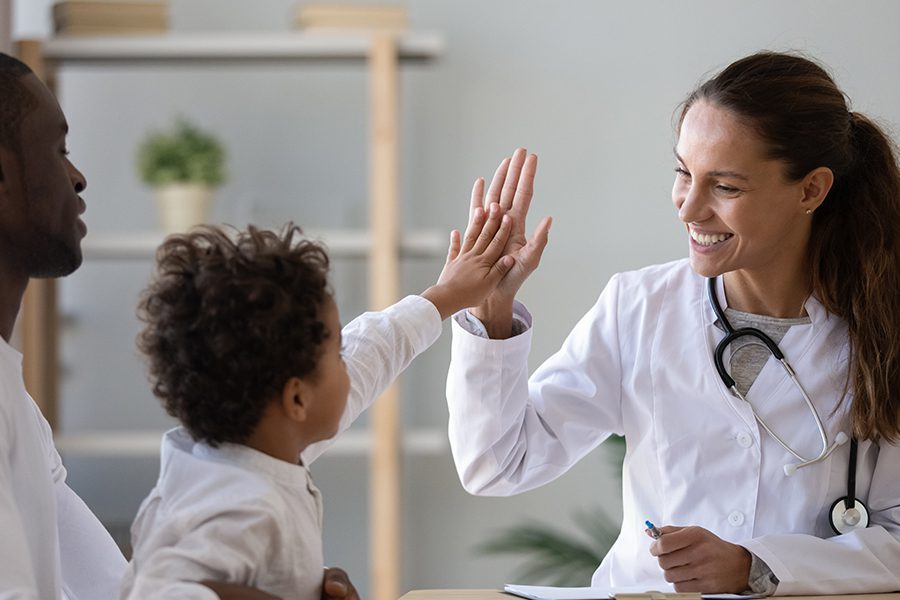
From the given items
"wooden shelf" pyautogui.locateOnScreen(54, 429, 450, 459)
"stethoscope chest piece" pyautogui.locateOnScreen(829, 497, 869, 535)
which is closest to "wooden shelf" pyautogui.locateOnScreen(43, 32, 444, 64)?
"wooden shelf" pyautogui.locateOnScreen(54, 429, 450, 459)

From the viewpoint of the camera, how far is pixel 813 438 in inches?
A: 62.5

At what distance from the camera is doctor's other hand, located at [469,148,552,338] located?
161 cm

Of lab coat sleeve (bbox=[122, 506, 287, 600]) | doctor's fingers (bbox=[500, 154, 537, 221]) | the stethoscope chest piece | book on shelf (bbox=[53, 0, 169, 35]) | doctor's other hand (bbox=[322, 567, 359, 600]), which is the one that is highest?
book on shelf (bbox=[53, 0, 169, 35])

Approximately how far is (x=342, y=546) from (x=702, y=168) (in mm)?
2247

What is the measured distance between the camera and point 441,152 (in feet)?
11.4

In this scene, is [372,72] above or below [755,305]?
above

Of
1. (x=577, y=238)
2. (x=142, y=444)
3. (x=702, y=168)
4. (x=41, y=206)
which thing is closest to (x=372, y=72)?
(x=577, y=238)

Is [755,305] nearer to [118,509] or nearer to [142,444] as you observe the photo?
[142,444]

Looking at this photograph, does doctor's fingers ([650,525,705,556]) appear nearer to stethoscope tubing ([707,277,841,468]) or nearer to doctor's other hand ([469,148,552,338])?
stethoscope tubing ([707,277,841,468])

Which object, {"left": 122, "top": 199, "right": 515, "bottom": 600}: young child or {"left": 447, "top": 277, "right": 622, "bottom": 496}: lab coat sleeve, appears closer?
{"left": 122, "top": 199, "right": 515, "bottom": 600}: young child

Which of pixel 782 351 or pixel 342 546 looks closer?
pixel 782 351

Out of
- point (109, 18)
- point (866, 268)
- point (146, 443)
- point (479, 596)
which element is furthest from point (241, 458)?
point (109, 18)

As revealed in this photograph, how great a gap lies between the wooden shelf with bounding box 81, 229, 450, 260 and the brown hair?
1.54 metres

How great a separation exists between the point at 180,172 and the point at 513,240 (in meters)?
1.79
